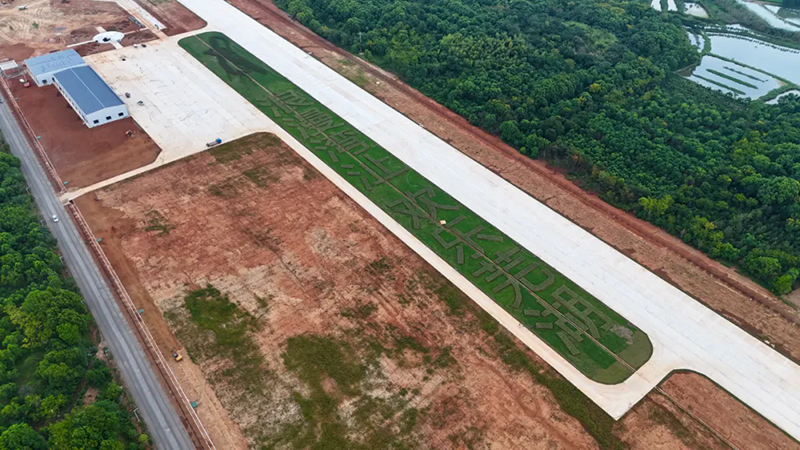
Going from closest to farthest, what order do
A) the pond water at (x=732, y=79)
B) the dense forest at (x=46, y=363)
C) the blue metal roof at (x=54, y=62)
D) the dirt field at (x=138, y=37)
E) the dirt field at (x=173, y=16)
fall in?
the dense forest at (x=46, y=363) → the blue metal roof at (x=54, y=62) → the pond water at (x=732, y=79) → the dirt field at (x=138, y=37) → the dirt field at (x=173, y=16)

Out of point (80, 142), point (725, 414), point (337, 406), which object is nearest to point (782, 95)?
point (725, 414)

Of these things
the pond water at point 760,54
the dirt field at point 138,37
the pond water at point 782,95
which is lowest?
the pond water at point 782,95

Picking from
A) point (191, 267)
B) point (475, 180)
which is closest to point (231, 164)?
point (191, 267)

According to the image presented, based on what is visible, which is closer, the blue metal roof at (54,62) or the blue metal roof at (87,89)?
the blue metal roof at (87,89)

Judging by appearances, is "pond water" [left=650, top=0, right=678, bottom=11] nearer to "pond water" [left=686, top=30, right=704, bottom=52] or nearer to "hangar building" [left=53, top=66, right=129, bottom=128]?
"pond water" [left=686, top=30, right=704, bottom=52]

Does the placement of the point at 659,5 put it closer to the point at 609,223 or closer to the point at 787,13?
the point at 787,13

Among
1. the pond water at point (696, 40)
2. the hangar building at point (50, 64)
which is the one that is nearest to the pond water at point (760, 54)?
the pond water at point (696, 40)

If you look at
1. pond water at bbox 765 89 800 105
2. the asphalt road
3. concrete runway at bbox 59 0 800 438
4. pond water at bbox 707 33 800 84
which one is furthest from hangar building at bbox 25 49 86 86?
pond water at bbox 707 33 800 84

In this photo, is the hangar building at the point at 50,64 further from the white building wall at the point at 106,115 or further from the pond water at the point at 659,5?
the pond water at the point at 659,5
